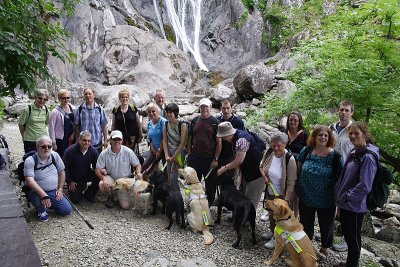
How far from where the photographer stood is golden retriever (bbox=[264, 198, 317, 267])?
391 cm

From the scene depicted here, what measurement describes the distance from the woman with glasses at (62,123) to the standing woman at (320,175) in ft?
14.7

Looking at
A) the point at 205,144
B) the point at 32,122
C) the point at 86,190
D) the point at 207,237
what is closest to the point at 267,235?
the point at 207,237

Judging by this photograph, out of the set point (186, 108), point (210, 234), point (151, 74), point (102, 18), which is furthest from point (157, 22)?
point (210, 234)

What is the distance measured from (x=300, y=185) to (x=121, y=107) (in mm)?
3834

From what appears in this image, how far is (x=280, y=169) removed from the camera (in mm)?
4445

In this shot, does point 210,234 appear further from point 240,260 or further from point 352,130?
point 352,130

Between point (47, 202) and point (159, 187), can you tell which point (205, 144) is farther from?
point (47, 202)

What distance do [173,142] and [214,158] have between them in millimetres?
858

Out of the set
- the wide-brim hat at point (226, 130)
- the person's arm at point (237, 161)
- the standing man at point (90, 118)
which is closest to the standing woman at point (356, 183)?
the person's arm at point (237, 161)

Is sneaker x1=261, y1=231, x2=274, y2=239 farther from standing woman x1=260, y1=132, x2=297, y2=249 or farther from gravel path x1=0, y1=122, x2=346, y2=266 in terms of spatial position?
standing woman x1=260, y1=132, x2=297, y2=249

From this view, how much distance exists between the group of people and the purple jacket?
0.04ft

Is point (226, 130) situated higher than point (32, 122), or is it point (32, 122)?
point (32, 122)

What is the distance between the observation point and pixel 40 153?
520cm

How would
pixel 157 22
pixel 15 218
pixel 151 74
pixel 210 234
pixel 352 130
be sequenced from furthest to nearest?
pixel 157 22 < pixel 151 74 < pixel 210 234 < pixel 352 130 < pixel 15 218
